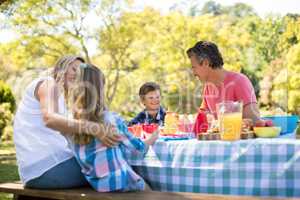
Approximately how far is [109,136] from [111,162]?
12cm

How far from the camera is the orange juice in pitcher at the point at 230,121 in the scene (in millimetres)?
2135

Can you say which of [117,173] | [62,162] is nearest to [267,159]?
[117,173]

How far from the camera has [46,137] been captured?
2.36 metres

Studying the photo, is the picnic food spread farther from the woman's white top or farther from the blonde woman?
the woman's white top

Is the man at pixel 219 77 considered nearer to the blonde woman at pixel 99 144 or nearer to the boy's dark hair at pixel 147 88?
the blonde woman at pixel 99 144

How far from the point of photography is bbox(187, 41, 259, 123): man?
2.63m

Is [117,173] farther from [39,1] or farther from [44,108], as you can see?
[39,1]

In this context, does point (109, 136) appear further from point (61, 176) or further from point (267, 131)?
point (267, 131)

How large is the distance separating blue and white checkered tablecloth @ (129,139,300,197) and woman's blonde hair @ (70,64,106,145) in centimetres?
30

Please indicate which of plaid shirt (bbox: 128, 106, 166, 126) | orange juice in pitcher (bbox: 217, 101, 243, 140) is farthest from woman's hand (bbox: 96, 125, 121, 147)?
plaid shirt (bbox: 128, 106, 166, 126)

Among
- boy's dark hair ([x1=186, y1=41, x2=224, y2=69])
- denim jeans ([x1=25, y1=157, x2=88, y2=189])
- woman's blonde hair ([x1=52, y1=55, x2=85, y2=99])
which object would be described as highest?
boy's dark hair ([x1=186, y1=41, x2=224, y2=69])

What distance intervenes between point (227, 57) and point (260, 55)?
1.92 metres

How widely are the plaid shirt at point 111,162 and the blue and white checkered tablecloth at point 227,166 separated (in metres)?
0.11

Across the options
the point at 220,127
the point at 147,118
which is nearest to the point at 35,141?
the point at 220,127
